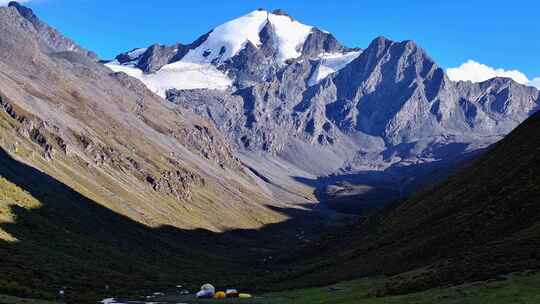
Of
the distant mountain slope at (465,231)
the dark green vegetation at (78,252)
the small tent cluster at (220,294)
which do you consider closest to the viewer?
the distant mountain slope at (465,231)

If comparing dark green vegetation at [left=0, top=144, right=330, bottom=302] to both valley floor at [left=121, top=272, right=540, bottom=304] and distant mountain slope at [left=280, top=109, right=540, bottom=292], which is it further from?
valley floor at [left=121, top=272, right=540, bottom=304]

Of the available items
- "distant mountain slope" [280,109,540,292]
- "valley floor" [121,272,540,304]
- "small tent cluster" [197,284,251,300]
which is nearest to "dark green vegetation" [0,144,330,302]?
"small tent cluster" [197,284,251,300]

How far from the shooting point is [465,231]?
9162cm

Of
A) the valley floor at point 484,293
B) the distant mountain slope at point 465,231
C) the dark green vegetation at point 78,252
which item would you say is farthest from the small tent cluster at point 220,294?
the valley floor at point 484,293

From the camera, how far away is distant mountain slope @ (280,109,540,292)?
64.8 meters

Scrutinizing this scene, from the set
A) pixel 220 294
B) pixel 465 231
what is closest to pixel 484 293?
pixel 465 231

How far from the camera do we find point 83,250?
431 feet

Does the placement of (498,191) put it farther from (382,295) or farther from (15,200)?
(15,200)

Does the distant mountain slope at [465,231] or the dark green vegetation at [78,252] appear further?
the dark green vegetation at [78,252]

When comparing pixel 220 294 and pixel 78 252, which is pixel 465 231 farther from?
pixel 78 252

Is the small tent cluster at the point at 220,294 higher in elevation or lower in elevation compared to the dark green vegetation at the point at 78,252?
lower

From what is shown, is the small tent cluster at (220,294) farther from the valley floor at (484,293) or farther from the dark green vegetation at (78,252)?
the valley floor at (484,293)

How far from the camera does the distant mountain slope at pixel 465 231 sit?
213 feet

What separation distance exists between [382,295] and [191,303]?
1103 inches
